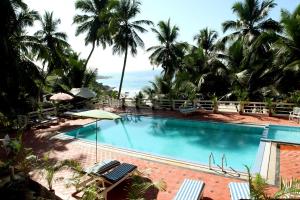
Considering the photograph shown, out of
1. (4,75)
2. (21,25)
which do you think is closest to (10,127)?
(4,75)

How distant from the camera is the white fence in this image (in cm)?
1611

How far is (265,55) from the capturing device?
21.0 m

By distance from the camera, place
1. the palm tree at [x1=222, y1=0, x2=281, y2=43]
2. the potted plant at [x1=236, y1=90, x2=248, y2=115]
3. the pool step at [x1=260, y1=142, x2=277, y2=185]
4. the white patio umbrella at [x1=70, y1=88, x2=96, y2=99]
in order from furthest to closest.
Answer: the palm tree at [x1=222, y1=0, x2=281, y2=43]
the white patio umbrella at [x1=70, y1=88, x2=96, y2=99]
the potted plant at [x1=236, y1=90, x2=248, y2=115]
the pool step at [x1=260, y1=142, x2=277, y2=185]

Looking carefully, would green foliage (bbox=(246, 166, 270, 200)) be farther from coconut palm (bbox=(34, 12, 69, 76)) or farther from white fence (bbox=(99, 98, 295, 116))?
coconut palm (bbox=(34, 12, 69, 76))

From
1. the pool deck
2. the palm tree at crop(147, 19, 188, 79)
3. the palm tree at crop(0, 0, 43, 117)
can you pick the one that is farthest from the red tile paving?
the palm tree at crop(147, 19, 188, 79)

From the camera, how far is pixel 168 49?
24406 mm

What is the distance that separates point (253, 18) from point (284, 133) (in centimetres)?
1338

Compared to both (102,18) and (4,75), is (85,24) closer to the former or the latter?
(102,18)

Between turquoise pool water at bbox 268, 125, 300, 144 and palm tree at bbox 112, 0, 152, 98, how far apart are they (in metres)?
14.0

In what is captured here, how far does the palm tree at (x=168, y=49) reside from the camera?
2388cm

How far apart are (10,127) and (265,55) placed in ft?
62.7

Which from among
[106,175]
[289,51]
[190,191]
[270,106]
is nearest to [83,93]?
[106,175]

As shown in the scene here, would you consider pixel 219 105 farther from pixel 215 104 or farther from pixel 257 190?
pixel 257 190

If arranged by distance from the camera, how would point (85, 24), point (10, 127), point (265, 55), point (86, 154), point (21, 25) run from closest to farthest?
1. point (86, 154)
2. point (10, 127)
3. point (21, 25)
4. point (265, 55)
5. point (85, 24)
